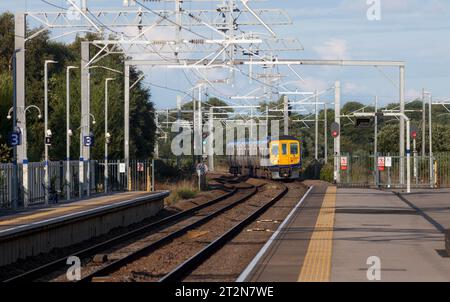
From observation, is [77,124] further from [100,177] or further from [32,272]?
[32,272]

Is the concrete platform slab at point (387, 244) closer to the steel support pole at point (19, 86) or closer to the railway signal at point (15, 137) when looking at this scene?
the railway signal at point (15, 137)

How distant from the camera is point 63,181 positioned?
44.2m

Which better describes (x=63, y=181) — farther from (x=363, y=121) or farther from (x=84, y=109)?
(x=363, y=121)

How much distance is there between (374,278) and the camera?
671 inches

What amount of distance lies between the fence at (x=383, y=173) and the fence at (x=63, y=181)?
12062 millimetres

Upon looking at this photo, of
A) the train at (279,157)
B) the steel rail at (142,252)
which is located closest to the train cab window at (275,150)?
the train at (279,157)

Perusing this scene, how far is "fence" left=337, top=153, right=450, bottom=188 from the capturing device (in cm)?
5651

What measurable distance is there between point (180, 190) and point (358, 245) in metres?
29.4

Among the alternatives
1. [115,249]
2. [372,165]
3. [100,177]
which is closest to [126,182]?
[100,177]

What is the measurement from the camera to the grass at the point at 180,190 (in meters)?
48.9

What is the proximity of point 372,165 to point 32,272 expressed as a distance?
47144 millimetres

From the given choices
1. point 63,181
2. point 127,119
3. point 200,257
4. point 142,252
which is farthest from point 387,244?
point 127,119

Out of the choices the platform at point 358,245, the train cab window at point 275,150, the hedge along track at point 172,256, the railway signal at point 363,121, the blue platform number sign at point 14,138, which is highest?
the railway signal at point 363,121

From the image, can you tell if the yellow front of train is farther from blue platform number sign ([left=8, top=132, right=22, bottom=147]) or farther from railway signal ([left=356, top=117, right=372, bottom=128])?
blue platform number sign ([left=8, top=132, right=22, bottom=147])
